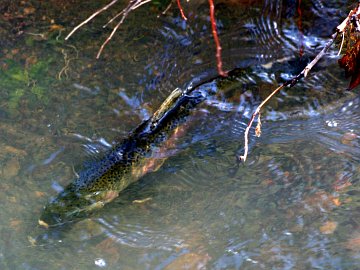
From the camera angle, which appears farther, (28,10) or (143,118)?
(28,10)

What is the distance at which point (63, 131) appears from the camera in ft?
14.3

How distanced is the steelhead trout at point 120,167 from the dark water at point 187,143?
128 mm

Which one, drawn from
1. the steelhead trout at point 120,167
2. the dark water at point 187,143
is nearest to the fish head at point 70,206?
the steelhead trout at point 120,167

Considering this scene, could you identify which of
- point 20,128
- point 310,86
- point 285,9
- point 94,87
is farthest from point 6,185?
point 285,9

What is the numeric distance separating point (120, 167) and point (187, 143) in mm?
649

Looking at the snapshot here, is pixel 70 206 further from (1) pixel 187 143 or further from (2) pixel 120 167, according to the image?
(1) pixel 187 143

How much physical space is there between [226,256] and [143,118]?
4.87ft

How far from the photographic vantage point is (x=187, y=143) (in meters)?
Answer: 4.17

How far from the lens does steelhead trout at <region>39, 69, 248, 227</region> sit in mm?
3879

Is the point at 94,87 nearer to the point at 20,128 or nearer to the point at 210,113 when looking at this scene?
the point at 20,128

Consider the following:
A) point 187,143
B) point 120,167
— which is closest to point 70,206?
point 120,167

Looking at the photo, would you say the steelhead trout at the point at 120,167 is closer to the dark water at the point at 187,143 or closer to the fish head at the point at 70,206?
the fish head at the point at 70,206

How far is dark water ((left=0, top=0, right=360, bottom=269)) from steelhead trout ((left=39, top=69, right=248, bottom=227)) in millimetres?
128

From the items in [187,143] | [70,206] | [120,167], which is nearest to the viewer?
[70,206]
